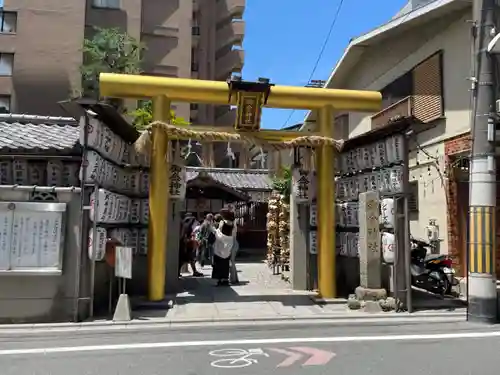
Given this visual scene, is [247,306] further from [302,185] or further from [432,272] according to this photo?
[432,272]

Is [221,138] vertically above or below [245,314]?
above

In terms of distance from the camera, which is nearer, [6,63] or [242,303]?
[242,303]

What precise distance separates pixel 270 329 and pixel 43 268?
14.2ft

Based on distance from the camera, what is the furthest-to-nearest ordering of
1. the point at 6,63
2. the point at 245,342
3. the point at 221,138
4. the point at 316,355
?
the point at 6,63, the point at 221,138, the point at 245,342, the point at 316,355

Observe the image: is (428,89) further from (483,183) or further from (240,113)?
(240,113)

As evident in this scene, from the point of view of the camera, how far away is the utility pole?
365 inches

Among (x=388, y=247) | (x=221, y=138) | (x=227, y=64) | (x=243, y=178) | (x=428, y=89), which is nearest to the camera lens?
(x=388, y=247)

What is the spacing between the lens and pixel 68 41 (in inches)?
1307

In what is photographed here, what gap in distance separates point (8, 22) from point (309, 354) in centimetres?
3354

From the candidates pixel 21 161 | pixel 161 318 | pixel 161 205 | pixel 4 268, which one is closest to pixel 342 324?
pixel 161 318

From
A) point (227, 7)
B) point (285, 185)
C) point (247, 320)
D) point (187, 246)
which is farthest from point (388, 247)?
point (227, 7)

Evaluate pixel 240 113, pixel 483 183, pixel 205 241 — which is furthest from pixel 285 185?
pixel 483 183

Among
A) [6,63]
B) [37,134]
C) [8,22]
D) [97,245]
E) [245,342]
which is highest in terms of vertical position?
[8,22]

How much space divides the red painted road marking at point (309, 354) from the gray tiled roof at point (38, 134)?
19.2 ft
